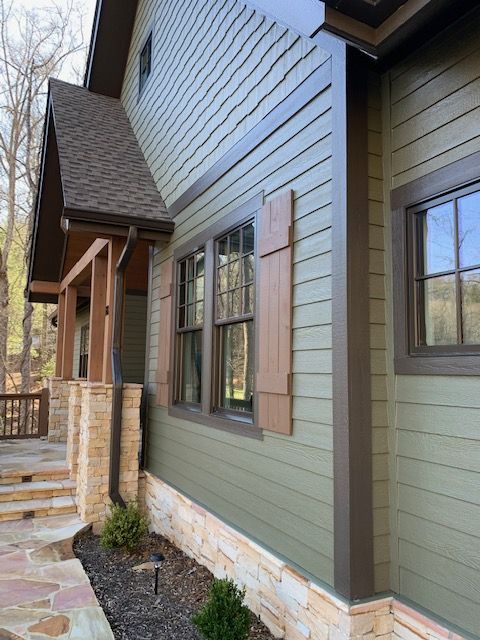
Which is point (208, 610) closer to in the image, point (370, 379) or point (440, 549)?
point (440, 549)

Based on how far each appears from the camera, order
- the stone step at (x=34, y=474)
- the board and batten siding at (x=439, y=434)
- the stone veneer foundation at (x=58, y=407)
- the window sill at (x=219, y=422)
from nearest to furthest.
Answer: the board and batten siding at (x=439, y=434), the window sill at (x=219, y=422), the stone step at (x=34, y=474), the stone veneer foundation at (x=58, y=407)

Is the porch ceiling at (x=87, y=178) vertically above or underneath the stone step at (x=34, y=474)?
above

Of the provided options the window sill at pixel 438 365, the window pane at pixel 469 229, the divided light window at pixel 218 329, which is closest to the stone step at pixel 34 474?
the divided light window at pixel 218 329

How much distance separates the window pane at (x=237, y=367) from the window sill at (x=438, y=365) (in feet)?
4.33

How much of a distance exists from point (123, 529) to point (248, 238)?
2871mm

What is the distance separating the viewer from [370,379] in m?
2.47

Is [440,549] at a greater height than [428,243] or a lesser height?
lesser

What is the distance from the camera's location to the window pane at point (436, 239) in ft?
7.48

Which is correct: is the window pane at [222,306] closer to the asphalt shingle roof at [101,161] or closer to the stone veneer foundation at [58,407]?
the asphalt shingle roof at [101,161]

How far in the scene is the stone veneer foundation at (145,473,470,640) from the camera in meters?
2.31

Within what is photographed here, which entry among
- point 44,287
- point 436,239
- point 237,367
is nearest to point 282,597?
point 237,367

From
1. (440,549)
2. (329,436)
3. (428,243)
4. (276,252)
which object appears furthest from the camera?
(276,252)

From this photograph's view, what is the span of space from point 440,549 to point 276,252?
189 cm

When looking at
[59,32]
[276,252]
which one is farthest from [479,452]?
[59,32]
